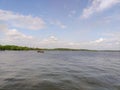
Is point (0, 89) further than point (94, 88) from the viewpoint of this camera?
No

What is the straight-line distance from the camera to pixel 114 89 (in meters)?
9.59

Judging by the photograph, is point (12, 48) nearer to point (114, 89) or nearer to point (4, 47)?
point (4, 47)

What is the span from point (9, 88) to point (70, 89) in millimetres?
4114

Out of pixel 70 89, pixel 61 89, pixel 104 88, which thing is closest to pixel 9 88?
pixel 61 89

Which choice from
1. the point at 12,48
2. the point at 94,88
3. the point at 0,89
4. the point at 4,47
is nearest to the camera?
the point at 0,89

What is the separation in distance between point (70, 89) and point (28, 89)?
111 inches

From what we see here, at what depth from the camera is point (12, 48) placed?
178m

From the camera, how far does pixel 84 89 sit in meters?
9.45

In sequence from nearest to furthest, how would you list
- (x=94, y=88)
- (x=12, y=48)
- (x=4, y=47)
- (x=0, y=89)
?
(x=0, y=89), (x=94, y=88), (x=4, y=47), (x=12, y=48)

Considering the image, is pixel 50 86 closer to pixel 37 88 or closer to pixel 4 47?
pixel 37 88

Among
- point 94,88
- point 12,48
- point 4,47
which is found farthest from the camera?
point 12,48

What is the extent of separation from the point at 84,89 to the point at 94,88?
826 mm

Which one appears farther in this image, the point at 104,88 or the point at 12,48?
the point at 12,48

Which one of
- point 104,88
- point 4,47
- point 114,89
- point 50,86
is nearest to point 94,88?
point 104,88
